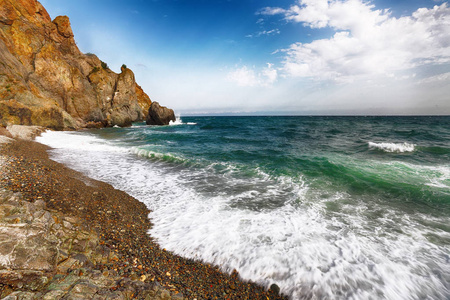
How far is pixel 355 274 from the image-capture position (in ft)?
13.5

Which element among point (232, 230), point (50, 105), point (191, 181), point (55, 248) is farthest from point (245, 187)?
point (50, 105)

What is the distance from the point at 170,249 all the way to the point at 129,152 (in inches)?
536

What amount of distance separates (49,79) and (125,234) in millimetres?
41253

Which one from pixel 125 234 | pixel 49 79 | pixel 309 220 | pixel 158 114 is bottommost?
pixel 309 220

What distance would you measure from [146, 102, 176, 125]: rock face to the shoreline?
142ft

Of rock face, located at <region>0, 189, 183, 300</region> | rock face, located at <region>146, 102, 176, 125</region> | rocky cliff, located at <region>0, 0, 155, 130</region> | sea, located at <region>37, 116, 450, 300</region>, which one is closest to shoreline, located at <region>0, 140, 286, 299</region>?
rock face, located at <region>0, 189, 183, 300</region>

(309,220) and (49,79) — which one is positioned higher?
(49,79)

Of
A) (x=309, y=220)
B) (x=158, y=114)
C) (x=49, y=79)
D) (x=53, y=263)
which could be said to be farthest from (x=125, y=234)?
(x=158, y=114)

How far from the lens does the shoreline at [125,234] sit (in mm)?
3559

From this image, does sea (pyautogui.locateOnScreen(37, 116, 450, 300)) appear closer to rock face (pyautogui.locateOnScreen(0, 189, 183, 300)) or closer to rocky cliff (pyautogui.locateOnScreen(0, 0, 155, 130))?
rock face (pyautogui.locateOnScreen(0, 189, 183, 300))

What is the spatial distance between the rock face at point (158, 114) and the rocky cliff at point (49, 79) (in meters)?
6.12

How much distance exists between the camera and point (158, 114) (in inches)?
1902

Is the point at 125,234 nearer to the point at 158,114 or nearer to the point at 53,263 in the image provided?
the point at 53,263

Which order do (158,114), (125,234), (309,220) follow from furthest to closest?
1. (158,114)
2. (309,220)
3. (125,234)
